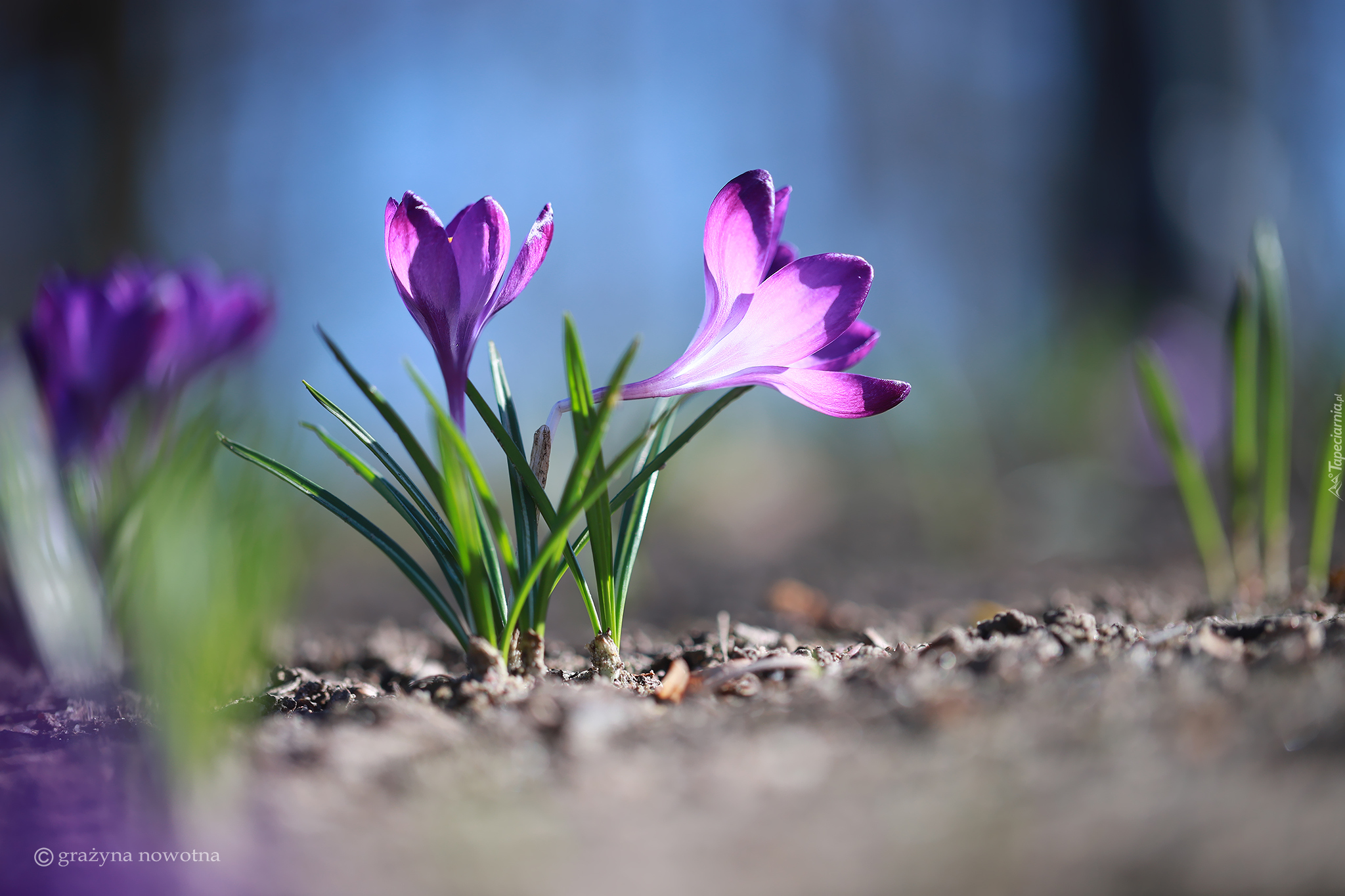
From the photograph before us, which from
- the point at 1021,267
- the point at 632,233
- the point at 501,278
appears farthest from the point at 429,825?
the point at 1021,267

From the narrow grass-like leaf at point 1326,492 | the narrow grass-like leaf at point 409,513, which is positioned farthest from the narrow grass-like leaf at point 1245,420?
the narrow grass-like leaf at point 409,513

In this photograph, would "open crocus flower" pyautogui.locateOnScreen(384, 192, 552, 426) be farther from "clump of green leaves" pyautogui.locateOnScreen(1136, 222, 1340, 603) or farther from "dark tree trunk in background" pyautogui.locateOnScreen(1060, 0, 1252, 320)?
"dark tree trunk in background" pyautogui.locateOnScreen(1060, 0, 1252, 320)

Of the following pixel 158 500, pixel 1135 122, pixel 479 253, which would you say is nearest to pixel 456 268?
pixel 479 253

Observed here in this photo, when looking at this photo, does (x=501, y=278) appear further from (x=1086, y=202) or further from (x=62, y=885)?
(x=1086, y=202)

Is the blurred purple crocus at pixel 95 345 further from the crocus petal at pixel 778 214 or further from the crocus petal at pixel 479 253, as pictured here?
the crocus petal at pixel 778 214

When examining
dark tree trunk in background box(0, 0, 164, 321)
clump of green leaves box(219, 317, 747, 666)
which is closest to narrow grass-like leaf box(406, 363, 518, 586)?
clump of green leaves box(219, 317, 747, 666)

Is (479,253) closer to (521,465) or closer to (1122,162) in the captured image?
(521,465)
